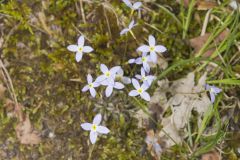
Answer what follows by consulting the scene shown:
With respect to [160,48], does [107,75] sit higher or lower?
lower

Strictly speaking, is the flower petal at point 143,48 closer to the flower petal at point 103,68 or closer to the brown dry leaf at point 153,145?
the flower petal at point 103,68

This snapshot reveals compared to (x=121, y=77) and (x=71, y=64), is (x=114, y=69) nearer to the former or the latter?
(x=121, y=77)

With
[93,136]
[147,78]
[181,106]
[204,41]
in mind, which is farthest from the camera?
[204,41]

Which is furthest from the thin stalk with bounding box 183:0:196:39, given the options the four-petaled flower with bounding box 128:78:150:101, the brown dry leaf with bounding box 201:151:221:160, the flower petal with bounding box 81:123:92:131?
the flower petal with bounding box 81:123:92:131

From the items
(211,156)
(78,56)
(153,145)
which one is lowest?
(211,156)

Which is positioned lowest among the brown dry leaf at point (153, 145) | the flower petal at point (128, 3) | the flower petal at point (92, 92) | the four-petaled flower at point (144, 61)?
the brown dry leaf at point (153, 145)

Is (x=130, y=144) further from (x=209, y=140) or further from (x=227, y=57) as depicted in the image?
(x=227, y=57)

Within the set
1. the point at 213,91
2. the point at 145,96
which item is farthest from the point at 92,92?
the point at 213,91

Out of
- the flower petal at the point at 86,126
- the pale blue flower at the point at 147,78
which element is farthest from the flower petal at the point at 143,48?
the flower petal at the point at 86,126

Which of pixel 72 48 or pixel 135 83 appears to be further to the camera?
pixel 72 48
